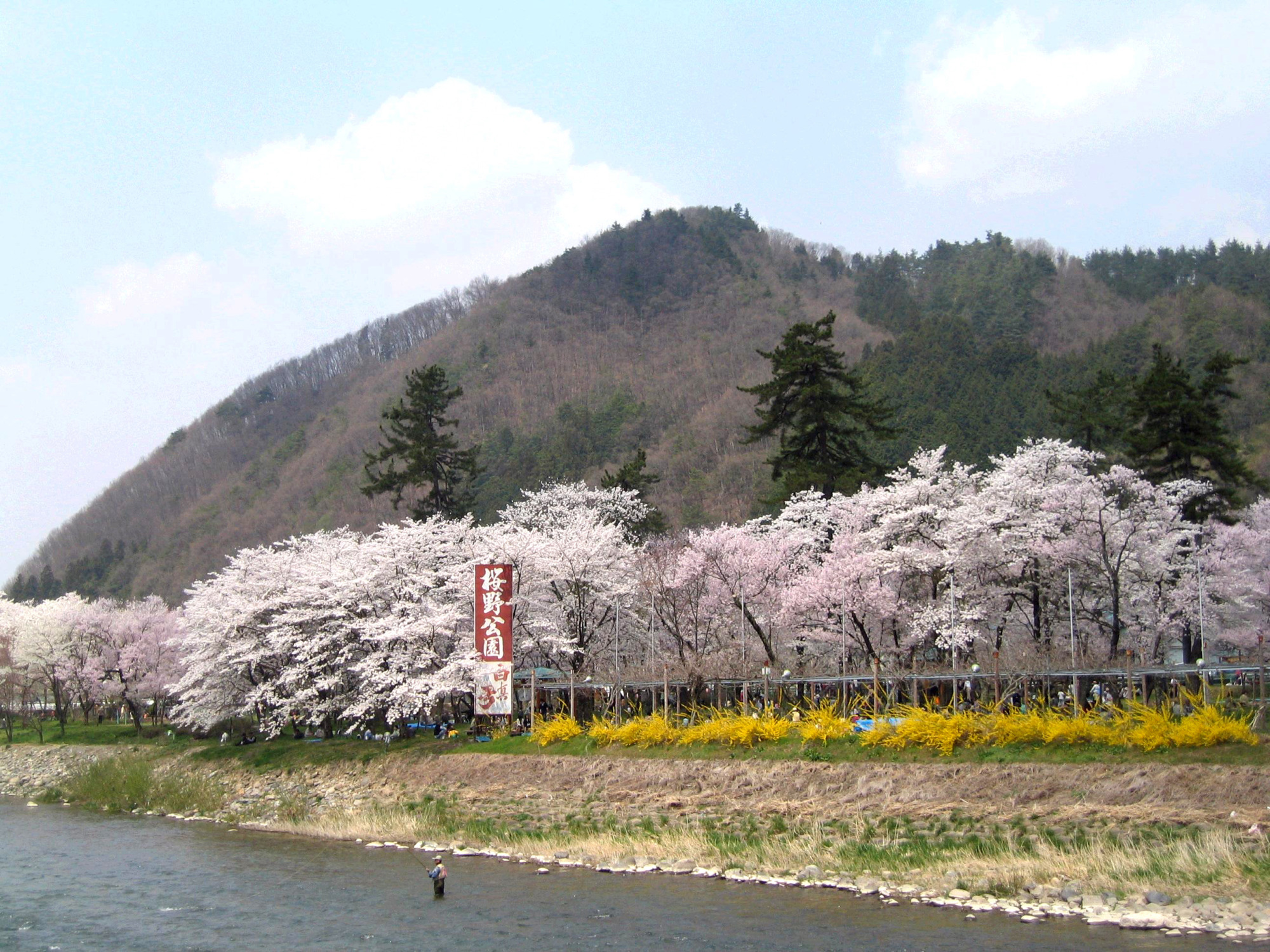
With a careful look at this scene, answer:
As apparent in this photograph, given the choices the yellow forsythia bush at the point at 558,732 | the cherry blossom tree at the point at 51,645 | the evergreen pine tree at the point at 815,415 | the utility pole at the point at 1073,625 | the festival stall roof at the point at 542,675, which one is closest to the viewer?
the utility pole at the point at 1073,625

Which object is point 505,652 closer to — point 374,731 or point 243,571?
point 374,731

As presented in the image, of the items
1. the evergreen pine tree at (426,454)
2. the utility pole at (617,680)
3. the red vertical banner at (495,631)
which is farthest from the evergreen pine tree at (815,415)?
the evergreen pine tree at (426,454)

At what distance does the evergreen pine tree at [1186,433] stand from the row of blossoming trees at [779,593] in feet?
4.41

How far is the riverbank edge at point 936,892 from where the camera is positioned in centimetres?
1717

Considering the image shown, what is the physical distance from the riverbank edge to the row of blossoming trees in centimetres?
1028

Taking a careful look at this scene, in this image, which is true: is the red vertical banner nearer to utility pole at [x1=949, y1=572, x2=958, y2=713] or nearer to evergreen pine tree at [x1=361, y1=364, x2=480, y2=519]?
utility pole at [x1=949, y1=572, x2=958, y2=713]

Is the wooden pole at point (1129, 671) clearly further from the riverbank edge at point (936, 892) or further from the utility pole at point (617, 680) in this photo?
the utility pole at point (617, 680)

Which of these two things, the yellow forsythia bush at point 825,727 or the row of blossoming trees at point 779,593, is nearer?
the yellow forsythia bush at point 825,727

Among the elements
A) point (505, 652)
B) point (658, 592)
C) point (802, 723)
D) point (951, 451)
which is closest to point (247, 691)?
point (505, 652)

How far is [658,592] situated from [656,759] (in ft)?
39.5

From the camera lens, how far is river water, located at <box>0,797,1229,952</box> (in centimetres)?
1769

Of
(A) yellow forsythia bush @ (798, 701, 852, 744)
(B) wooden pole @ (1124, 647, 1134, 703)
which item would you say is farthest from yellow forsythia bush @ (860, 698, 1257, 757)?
(A) yellow forsythia bush @ (798, 701, 852, 744)

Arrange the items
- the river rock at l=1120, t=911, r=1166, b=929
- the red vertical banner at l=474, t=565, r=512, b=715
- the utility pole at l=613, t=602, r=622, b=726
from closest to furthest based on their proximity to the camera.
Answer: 1. the river rock at l=1120, t=911, r=1166, b=929
2. the utility pole at l=613, t=602, r=622, b=726
3. the red vertical banner at l=474, t=565, r=512, b=715

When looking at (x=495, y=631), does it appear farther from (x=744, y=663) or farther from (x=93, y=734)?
(x=93, y=734)
